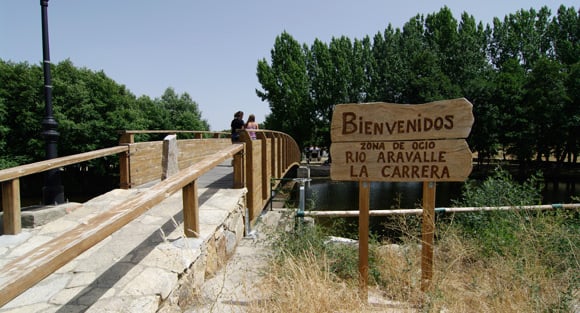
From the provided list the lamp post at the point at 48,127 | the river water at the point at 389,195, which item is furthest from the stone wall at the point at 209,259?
the river water at the point at 389,195

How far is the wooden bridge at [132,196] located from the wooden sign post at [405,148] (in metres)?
1.50

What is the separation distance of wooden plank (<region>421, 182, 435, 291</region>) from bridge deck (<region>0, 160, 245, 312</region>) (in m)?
2.08

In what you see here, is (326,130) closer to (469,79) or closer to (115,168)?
(469,79)

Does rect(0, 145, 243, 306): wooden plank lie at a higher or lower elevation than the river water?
higher

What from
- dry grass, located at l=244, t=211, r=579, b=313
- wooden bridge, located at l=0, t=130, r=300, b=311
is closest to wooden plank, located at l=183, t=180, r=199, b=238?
wooden bridge, located at l=0, t=130, r=300, b=311

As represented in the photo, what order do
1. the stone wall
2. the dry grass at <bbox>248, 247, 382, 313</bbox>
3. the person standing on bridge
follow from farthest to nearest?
1. the person standing on bridge
2. the stone wall
3. the dry grass at <bbox>248, 247, 382, 313</bbox>

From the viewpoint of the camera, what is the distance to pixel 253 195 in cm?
537

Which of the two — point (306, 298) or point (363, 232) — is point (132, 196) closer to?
point (306, 298)

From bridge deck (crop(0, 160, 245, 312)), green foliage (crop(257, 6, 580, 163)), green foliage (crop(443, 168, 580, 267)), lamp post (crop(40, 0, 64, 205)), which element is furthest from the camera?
green foliage (crop(257, 6, 580, 163))

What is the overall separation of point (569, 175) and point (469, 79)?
38.3 ft

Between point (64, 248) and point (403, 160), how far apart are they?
8.94ft

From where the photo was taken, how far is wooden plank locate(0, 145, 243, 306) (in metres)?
1.36

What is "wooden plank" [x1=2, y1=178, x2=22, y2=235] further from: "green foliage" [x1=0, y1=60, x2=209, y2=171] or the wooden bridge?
"green foliage" [x1=0, y1=60, x2=209, y2=171]

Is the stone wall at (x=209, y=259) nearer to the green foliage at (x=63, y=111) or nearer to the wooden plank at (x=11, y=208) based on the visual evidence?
the wooden plank at (x=11, y=208)
